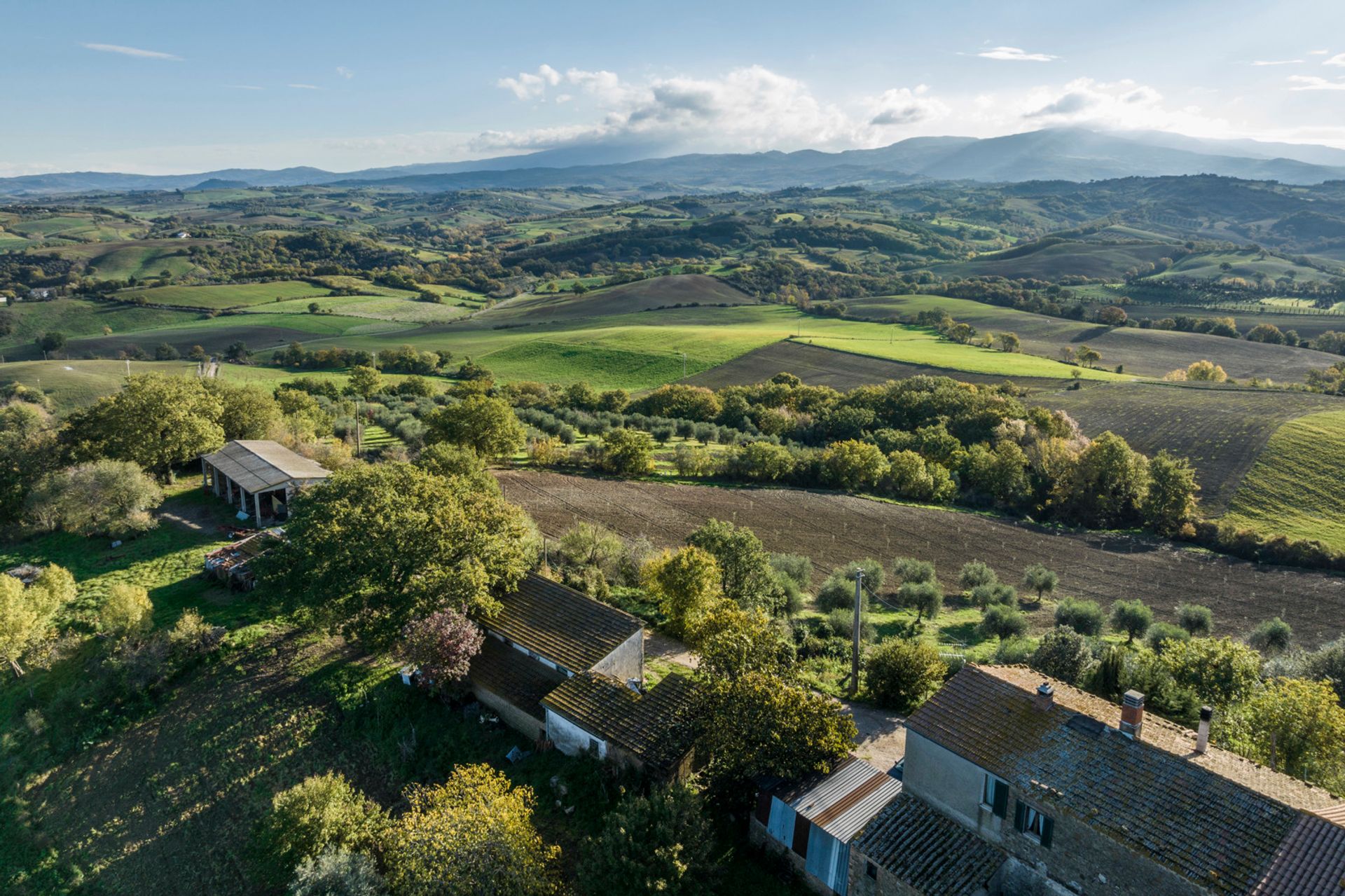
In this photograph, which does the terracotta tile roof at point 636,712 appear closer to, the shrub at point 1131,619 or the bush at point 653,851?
the bush at point 653,851

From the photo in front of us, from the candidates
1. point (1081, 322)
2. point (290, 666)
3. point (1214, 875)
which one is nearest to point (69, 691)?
point (290, 666)

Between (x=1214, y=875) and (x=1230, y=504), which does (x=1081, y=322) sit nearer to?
(x=1230, y=504)

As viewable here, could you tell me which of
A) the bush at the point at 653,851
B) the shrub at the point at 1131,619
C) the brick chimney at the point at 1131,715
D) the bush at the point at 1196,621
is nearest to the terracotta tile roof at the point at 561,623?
the bush at the point at 653,851

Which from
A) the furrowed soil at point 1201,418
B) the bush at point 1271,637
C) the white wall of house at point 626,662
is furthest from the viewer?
the furrowed soil at point 1201,418

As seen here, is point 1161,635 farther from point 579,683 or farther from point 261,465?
point 261,465

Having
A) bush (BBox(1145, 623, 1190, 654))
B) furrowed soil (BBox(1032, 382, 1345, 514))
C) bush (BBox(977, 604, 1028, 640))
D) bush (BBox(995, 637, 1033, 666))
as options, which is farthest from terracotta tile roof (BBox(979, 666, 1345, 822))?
furrowed soil (BBox(1032, 382, 1345, 514))

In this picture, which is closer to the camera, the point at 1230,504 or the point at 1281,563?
the point at 1281,563
